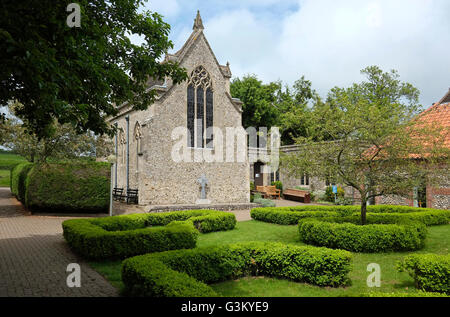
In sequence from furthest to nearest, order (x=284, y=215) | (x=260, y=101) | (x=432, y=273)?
(x=260, y=101), (x=284, y=215), (x=432, y=273)

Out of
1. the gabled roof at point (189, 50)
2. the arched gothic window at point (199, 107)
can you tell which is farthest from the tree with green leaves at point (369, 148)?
the gabled roof at point (189, 50)

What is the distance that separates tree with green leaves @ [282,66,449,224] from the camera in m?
10.5

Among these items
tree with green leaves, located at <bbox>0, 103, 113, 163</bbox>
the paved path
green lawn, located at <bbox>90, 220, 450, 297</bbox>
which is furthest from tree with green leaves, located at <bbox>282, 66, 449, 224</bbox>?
tree with green leaves, located at <bbox>0, 103, 113, 163</bbox>

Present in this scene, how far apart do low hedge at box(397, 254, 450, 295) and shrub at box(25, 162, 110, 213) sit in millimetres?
16186

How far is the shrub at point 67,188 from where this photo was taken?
56.4 feet

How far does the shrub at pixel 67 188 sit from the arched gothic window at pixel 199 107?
7.52 meters

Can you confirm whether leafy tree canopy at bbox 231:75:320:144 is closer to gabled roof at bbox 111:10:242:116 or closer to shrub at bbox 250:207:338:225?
gabled roof at bbox 111:10:242:116

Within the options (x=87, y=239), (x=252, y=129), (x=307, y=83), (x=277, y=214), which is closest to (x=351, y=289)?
(x=87, y=239)

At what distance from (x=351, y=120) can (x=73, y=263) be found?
9798 mm

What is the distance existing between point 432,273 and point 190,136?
62.0 feet

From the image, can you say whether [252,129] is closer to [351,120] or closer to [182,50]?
[182,50]

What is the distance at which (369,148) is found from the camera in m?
12.0

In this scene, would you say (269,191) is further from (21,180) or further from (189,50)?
(21,180)

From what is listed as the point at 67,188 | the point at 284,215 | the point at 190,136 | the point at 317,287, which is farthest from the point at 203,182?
the point at 317,287
